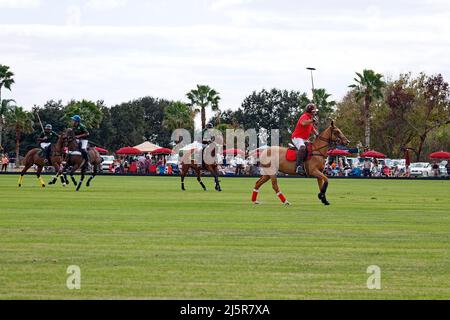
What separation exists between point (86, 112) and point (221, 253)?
11339 cm

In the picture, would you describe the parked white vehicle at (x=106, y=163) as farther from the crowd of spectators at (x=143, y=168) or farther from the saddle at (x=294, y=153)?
the saddle at (x=294, y=153)

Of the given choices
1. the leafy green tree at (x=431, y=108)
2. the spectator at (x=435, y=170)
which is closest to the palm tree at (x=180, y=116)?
the leafy green tree at (x=431, y=108)

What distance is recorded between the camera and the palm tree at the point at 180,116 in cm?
13325

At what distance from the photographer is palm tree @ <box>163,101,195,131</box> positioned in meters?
133

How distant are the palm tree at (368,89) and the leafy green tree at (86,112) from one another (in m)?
33.5

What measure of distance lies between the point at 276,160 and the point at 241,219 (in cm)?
756

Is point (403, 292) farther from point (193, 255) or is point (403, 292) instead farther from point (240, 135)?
point (240, 135)

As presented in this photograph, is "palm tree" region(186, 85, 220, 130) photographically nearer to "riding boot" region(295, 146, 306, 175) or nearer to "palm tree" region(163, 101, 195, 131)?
"palm tree" region(163, 101, 195, 131)

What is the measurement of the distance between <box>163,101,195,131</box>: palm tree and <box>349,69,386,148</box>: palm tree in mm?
27994

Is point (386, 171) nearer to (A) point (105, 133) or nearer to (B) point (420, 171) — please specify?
(B) point (420, 171)

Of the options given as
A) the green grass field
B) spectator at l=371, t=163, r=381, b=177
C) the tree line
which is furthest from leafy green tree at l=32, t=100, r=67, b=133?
the green grass field

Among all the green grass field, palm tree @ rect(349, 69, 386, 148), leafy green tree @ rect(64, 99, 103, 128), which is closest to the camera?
the green grass field

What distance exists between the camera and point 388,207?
1057 inches
